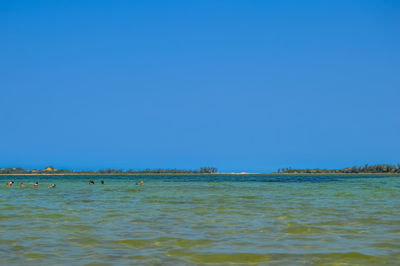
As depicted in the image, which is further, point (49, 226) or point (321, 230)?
point (49, 226)

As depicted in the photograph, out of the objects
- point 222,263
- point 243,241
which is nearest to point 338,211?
point 243,241

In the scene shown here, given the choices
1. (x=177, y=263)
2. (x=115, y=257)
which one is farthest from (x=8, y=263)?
(x=177, y=263)

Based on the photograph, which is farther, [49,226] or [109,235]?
[49,226]

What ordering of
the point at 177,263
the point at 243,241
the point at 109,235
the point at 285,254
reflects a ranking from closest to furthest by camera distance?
1. the point at 177,263
2. the point at 285,254
3. the point at 243,241
4. the point at 109,235

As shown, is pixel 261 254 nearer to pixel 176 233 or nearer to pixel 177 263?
pixel 177 263

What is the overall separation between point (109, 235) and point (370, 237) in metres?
9.01

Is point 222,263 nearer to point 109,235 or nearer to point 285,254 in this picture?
point 285,254

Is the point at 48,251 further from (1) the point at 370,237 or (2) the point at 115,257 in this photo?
(1) the point at 370,237

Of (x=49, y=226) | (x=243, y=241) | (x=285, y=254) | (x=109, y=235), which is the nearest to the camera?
(x=285, y=254)

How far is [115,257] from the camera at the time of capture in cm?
1184

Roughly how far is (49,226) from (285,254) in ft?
34.3

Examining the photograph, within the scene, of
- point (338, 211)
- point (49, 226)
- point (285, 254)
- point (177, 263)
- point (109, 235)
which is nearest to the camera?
point (177, 263)

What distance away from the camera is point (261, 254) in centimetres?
1220

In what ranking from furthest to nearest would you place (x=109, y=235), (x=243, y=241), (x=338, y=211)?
(x=338, y=211) → (x=109, y=235) → (x=243, y=241)
